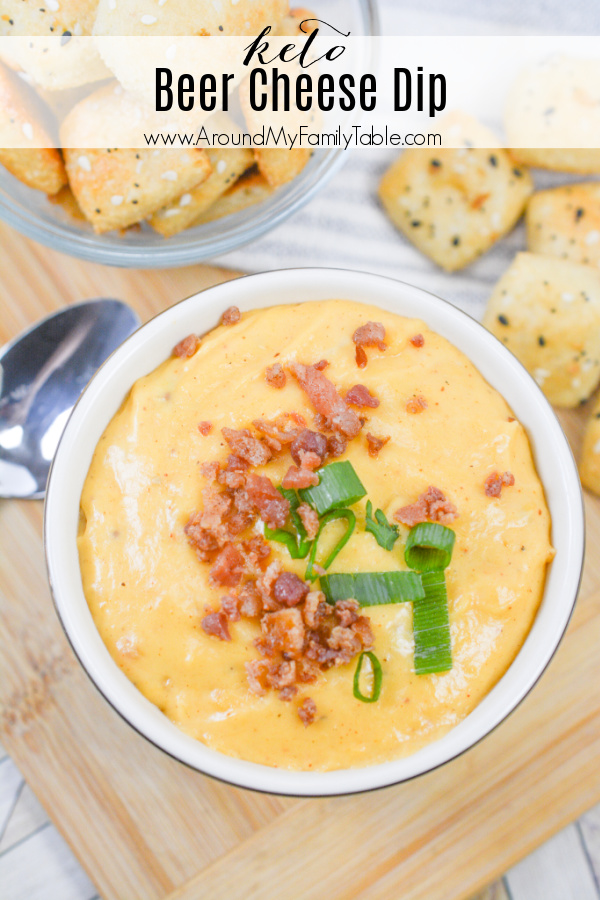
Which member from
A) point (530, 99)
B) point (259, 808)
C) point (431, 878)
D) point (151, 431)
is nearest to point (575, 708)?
point (431, 878)

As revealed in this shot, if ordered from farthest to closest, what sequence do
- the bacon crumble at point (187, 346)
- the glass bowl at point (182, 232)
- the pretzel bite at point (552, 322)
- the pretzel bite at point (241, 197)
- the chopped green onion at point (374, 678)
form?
the pretzel bite at point (552, 322)
the pretzel bite at point (241, 197)
the glass bowl at point (182, 232)
the bacon crumble at point (187, 346)
the chopped green onion at point (374, 678)

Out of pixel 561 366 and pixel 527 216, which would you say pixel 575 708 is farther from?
pixel 527 216

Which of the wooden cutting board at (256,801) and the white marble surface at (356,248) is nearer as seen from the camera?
the wooden cutting board at (256,801)

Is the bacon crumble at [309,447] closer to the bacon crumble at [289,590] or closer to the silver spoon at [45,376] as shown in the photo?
the bacon crumble at [289,590]

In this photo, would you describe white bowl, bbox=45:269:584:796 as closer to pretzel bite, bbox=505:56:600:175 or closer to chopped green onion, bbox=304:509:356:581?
chopped green onion, bbox=304:509:356:581

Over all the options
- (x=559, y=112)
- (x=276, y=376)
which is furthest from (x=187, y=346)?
(x=559, y=112)

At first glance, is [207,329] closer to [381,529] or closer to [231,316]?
[231,316]

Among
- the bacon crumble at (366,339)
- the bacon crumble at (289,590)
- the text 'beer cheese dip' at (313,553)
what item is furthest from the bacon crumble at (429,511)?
the bacon crumble at (366,339)
